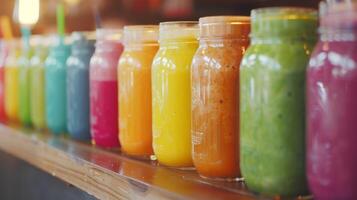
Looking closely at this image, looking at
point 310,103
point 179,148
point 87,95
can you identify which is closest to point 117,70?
point 87,95

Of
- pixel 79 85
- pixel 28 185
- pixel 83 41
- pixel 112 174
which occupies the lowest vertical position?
pixel 28 185

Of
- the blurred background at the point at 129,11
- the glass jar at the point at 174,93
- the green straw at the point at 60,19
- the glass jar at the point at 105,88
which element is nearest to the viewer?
the glass jar at the point at 174,93

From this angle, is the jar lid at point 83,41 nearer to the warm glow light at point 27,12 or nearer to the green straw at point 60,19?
the green straw at point 60,19

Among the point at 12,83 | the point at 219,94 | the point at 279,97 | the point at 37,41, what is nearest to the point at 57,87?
the point at 37,41

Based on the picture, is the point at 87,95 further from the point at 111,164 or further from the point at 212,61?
the point at 212,61

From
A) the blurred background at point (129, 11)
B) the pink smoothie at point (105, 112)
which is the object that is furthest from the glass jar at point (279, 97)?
the blurred background at point (129, 11)

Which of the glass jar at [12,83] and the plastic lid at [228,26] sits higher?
the plastic lid at [228,26]

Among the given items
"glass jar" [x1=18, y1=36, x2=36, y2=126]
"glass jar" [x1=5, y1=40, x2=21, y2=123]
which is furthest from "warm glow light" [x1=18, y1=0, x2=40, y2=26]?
"glass jar" [x1=18, y1=36, x2=36, y2=126]

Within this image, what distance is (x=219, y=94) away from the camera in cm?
92

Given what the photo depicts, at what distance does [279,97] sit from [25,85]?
1168 millimetres

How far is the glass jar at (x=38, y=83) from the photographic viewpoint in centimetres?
166

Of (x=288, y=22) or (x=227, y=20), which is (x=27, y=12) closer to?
(x=227, y=20)

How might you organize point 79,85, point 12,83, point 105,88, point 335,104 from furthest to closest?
point 12,83, point 79,85, point 105,88, point 335,104

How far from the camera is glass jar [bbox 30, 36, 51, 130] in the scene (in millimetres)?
Answer: 1662
